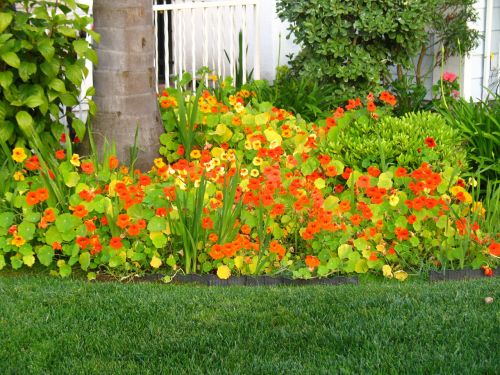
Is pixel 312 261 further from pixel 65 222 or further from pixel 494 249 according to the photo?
pixel 65 222

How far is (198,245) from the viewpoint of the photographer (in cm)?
494

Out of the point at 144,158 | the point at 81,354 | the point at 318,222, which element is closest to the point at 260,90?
the point at 144,158

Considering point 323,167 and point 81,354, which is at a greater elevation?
point 323,167

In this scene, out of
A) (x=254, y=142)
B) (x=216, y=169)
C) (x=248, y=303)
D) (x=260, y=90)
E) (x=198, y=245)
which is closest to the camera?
(x=248, y=303)

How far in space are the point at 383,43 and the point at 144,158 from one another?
267cm

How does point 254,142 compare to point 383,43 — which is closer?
point 254,142

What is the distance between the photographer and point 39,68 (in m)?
5.50

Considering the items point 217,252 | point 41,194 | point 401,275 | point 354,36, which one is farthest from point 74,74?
point 354,36

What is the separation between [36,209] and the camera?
202 inches

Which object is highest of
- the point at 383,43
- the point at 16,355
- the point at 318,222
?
the point at 383,43

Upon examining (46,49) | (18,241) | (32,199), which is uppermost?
(46,49)

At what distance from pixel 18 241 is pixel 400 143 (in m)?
2.63

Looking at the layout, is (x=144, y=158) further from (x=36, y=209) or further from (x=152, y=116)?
(x=36, y=209)

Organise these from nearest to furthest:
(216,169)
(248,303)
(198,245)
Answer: (248,303) < (198,245) < (216,169)
